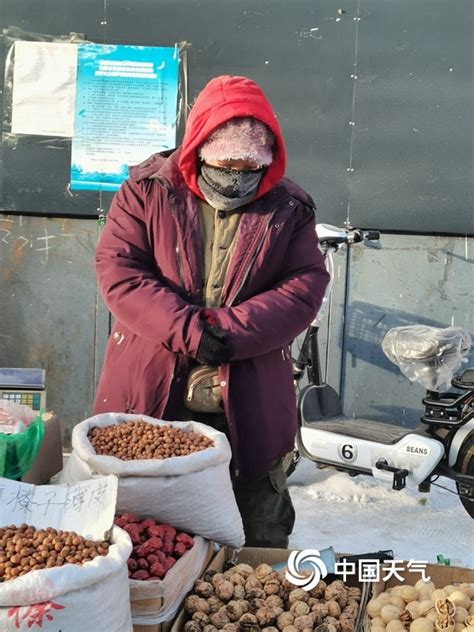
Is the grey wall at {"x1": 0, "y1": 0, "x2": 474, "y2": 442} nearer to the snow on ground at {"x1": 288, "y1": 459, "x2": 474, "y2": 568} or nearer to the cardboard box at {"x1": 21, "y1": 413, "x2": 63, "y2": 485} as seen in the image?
the snow on ground at {"x1": 288, "y1": 459, "x2": 474, "y2": 568}

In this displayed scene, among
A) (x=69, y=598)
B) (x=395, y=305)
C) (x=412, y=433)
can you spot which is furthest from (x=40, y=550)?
(x=395, y=305)

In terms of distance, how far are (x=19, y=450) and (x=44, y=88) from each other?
3196 millimetres

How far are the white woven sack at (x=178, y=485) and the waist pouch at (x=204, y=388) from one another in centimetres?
33

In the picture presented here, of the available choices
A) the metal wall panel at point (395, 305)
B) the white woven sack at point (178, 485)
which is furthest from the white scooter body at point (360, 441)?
the white woven sack at point (178, 485)

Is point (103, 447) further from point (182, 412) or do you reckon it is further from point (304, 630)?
point (304, 630)

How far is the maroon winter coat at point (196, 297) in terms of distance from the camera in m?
2.76

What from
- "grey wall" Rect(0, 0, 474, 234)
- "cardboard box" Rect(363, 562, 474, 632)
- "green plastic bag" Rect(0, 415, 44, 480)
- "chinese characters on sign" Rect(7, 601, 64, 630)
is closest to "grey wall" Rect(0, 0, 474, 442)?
"grey wall" Rect(0, 0, 474, 234)

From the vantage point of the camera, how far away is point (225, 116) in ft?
8.93

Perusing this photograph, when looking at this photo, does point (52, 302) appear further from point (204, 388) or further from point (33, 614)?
point (33, 614)

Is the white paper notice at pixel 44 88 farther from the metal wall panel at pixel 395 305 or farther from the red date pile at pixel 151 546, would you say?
the red date pile at pixel 151 546

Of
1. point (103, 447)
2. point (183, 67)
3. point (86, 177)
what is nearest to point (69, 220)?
point (86, 177)

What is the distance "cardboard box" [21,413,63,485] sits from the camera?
117 inches

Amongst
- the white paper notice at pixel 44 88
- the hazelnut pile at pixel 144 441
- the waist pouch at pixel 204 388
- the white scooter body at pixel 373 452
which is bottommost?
the white scooter body at pixel 373 452

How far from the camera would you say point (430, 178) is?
17.3 ft
